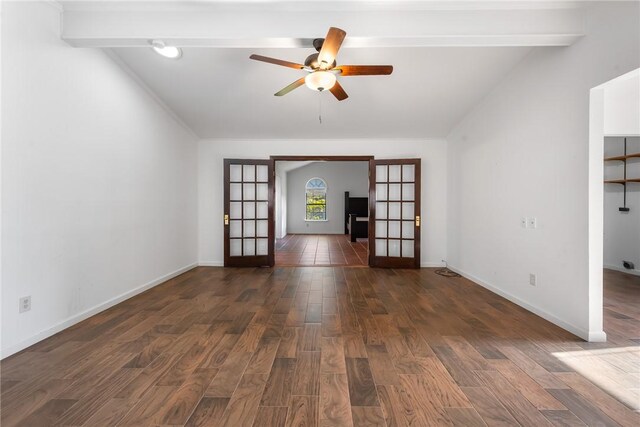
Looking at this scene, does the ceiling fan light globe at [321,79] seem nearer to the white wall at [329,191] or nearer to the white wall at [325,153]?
the white wall at [325,153]

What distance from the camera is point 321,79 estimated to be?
2.46m

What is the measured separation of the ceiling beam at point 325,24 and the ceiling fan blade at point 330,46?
0.89 ft

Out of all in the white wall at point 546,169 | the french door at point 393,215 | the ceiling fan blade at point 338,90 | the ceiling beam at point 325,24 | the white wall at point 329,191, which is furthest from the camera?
the white wall at point 329,191

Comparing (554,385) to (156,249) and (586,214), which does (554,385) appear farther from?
(156,249)

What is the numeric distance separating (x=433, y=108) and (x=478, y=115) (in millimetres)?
600

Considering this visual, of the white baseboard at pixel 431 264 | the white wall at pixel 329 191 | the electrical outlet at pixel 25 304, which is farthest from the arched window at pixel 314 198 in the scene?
the electrical outlet at pixel 25 304

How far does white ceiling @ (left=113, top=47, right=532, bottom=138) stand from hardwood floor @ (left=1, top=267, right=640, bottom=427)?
2.65m

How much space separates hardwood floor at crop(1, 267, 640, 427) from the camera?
1.43 meters

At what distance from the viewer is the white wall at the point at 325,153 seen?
4980 millimetres

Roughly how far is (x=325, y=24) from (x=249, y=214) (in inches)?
136

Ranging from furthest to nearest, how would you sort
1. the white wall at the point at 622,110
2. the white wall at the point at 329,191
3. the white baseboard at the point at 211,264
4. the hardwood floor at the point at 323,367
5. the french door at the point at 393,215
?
the white wall at the point at 329,191 → the white baseboard at the point at 211,264 → the french door at the point at 393,215 → the white wall at the point at 622,110 → the hardwood floor at the point at 323,367

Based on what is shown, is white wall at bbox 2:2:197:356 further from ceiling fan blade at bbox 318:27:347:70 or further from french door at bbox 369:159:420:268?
french door at bbox 369:159:420:268

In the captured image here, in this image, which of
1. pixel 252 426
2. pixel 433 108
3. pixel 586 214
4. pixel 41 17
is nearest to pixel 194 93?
pixel 41 17

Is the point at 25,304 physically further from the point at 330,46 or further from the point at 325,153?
the point at 325,153
